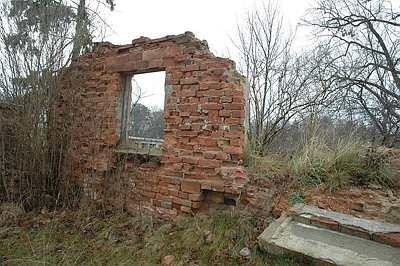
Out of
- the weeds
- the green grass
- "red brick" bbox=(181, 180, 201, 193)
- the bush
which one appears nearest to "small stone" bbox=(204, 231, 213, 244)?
the green grass

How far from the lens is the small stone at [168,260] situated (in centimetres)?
317

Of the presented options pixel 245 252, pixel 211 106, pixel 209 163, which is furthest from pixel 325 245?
pixel 211 106

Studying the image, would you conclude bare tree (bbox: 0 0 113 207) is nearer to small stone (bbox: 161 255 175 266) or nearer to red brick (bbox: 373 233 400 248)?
small stone (bbox: 161 255 175 266)

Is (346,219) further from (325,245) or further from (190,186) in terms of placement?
(190,186)

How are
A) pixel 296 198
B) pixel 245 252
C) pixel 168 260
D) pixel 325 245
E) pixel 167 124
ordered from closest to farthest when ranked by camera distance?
pixel 325 245 → pixel 245 252 → pixel 168 260 → pixel 296 198 → pixel 167 124

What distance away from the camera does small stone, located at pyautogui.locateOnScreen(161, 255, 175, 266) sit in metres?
3.17

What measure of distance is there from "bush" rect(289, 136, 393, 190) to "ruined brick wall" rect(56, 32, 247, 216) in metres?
0.85

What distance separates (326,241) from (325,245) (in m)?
0.09

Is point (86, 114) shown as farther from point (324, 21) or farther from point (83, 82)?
point (324, 21)

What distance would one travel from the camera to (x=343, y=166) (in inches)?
153

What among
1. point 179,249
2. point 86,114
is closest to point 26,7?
point 86,114

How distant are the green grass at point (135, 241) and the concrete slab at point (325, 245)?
13 centimetres

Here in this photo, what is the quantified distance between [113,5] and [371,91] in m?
10.1

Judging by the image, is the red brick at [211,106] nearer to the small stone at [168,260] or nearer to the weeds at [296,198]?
the weeds at [296,198]
